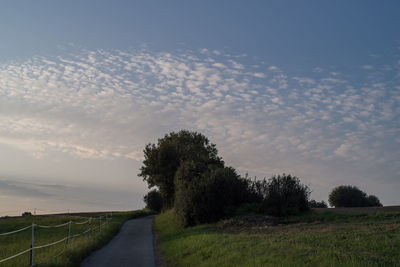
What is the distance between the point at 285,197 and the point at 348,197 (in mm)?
36412

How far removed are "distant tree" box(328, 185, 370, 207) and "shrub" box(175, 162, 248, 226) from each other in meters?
33.4

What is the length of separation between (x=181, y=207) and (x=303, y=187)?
10.3m

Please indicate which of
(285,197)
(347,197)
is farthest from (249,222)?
(347,197)

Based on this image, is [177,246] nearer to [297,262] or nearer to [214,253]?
[214,253]

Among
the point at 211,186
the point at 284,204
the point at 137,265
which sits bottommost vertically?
the point at 137,265

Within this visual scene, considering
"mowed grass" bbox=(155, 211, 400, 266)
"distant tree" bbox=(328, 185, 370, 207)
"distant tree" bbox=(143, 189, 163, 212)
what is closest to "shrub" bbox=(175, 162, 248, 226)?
"mowed grass" bbox=(155, 211, 400, 266)

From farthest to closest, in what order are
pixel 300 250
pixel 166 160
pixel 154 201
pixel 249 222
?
pixel 154 201 < pixel 166 160 < pixel 249 222 < pixel 300 250

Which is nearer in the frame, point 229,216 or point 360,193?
point 229,216

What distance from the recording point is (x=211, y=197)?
3161 cm

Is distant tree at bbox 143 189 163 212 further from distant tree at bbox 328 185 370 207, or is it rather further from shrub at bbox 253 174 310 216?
shrub at bbox 253 174 310 216

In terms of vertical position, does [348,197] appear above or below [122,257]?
above

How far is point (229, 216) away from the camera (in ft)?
101

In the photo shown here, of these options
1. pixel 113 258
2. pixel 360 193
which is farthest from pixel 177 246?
pixel 360 193

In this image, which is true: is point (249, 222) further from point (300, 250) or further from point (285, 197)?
point (300, 250)
